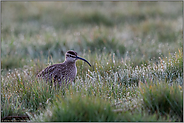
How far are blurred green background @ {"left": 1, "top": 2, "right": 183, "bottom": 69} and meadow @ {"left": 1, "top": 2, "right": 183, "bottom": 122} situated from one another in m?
0.04

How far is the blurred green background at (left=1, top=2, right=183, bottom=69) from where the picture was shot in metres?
8.68

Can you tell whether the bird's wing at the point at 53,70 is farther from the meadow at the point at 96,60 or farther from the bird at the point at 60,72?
the meadow at the point at 96,60

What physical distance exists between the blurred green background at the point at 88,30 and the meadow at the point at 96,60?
0.04 meters

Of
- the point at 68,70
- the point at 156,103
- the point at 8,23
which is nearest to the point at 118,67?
the point at 68,70

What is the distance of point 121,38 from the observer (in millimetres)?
10234

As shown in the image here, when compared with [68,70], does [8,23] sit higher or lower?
higher

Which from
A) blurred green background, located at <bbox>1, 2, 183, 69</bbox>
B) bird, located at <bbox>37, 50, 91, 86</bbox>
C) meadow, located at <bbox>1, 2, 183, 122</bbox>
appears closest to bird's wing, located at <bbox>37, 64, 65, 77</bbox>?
bird, located at <bbox>37, 50, 91, 86</bbox>

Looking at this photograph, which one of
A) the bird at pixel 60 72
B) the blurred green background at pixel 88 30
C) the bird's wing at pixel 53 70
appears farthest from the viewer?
the blurred green background at pixel 88 30

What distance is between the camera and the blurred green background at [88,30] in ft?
28.5

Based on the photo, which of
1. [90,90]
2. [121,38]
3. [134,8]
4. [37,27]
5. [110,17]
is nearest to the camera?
[90,90]

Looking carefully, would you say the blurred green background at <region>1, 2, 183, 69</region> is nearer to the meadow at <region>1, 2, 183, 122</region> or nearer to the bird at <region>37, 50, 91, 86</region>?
the meadow at <region>1, 2, 183, 122</region>

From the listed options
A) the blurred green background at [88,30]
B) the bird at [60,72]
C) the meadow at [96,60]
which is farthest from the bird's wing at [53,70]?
the blurred green background at [88,30]

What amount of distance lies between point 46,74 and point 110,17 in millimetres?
9133

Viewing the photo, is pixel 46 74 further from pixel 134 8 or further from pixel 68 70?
pixel 134 8
